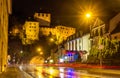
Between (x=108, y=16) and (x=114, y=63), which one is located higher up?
(x=108, y=16)

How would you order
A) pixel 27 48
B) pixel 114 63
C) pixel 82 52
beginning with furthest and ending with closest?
pixel 27 48, pixel 82 52, pixel 114 63

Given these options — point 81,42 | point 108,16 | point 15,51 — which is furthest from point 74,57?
point 15,51

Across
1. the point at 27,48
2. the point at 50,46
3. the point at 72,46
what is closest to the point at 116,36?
the point at 72,46

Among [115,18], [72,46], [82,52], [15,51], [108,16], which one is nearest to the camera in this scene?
[115,18]

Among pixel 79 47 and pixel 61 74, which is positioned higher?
pixel 79 47

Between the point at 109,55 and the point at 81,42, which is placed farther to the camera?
the point at 81,42

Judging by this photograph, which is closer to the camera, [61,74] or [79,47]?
[61,74]

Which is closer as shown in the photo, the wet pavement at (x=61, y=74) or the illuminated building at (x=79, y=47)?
the wet pavement at (x=61, y=74)

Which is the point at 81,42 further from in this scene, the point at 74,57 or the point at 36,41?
the point at 36,41

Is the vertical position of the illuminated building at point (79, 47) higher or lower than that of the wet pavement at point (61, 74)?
higher

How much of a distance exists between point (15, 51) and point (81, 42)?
212 feet

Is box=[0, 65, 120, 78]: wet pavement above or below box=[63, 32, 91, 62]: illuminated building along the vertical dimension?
below

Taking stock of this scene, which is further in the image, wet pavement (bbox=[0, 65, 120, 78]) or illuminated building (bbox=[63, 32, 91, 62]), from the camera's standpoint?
illuminated building (bbox=[63, 32, 91, 62])

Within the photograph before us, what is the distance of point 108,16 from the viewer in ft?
258
